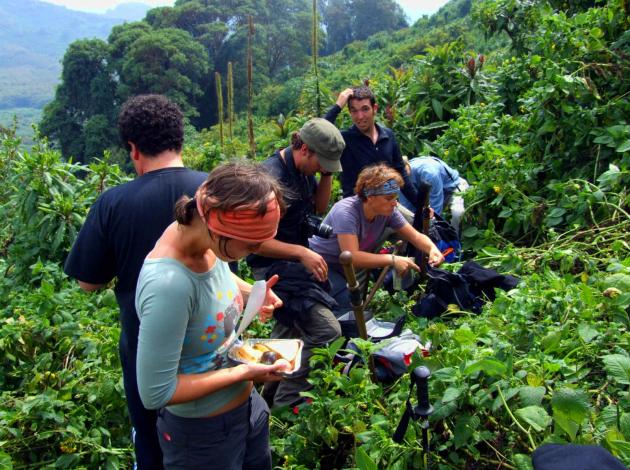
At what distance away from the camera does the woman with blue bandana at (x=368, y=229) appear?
3137 millimetres

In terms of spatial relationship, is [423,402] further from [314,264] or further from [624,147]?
[624,147]

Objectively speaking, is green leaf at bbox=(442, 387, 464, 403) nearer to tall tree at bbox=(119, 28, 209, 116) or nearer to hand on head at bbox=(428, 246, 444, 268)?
hand on head at bbox=(428, 246, 444, 268)

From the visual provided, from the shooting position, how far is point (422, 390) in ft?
5.58

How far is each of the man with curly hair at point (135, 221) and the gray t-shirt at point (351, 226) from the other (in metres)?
1.20

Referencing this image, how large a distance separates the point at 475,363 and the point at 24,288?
2.98 m

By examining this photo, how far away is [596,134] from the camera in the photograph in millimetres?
3863

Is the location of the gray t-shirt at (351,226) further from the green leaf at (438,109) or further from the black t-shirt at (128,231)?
the green leaf at (438,109)

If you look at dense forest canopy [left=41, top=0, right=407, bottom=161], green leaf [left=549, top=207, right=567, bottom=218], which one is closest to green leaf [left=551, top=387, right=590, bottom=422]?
green leaf [left=549, top=207, right=567, bottom=218]

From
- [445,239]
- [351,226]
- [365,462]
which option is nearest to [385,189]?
[351,226]

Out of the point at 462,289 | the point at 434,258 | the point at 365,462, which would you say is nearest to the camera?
the point at 365,462

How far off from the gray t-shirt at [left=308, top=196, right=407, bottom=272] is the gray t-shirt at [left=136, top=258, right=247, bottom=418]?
1574 millimetres

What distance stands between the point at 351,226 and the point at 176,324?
185 centimetres

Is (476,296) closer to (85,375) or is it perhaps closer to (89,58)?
(85,375)

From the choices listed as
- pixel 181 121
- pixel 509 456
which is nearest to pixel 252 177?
pixel 181 121
